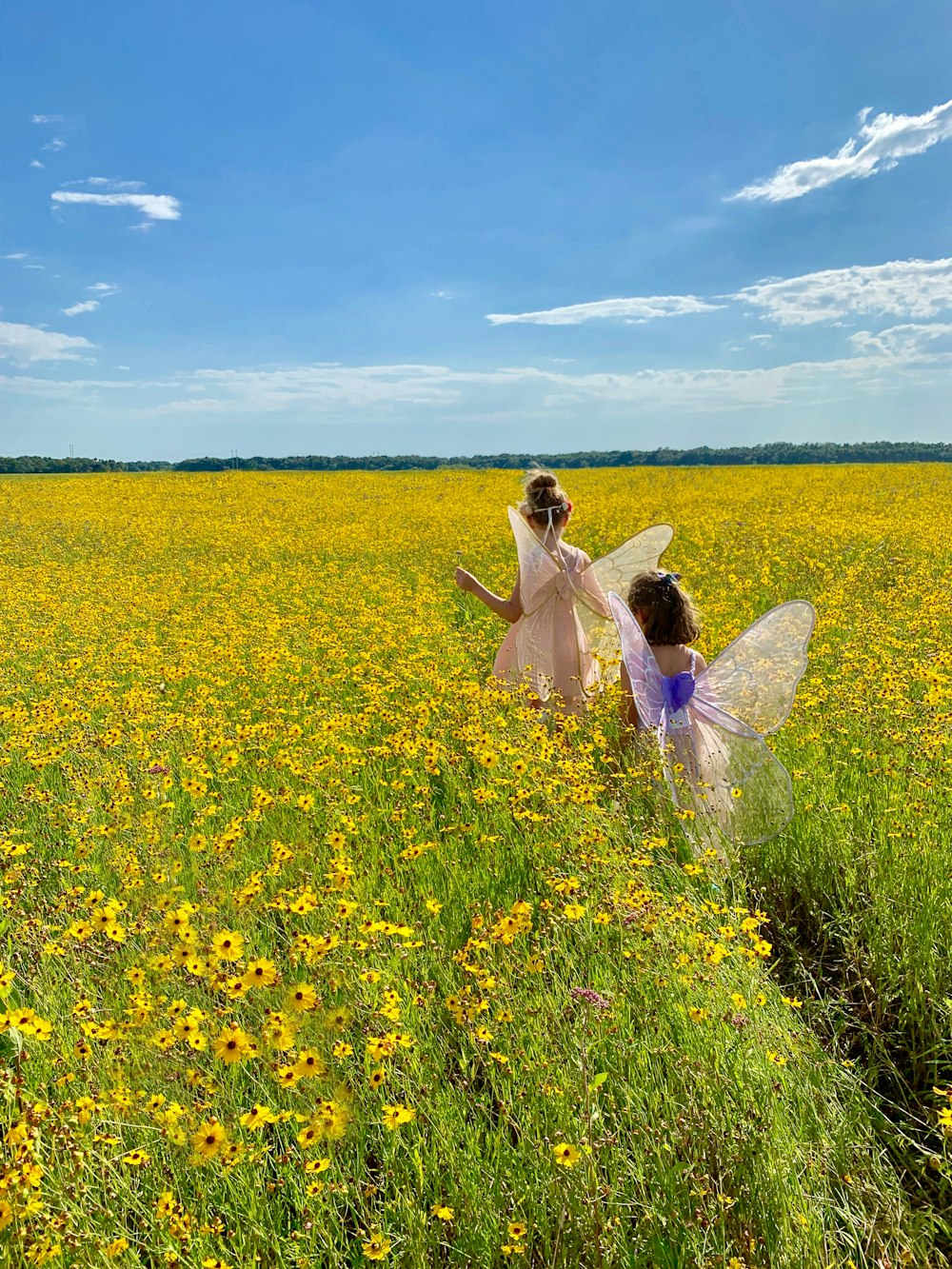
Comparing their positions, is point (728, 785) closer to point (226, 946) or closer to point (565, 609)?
point (565, 609)

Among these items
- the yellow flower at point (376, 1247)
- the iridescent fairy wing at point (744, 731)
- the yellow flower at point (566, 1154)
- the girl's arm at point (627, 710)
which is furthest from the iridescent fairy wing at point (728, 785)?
the yellow flower at point (376, 1247)

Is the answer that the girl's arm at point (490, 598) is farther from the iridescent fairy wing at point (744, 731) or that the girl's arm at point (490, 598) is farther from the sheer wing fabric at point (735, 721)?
the iridescent fairy wing at point (744, 731)

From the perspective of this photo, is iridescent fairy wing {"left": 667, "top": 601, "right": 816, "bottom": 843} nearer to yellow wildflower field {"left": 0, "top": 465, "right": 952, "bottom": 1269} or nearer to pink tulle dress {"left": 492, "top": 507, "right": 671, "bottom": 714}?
yellow wildflower field {"left": 0, "top": 465, "right": 952, "bottom": 1269}

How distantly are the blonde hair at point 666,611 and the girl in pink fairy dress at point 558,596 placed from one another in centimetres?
97

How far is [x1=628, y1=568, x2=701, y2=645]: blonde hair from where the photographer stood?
3.58 meters

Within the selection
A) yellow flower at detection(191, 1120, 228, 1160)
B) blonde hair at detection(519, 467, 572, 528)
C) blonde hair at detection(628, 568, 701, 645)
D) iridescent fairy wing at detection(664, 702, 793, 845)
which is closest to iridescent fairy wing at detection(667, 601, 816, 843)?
iridescent fairy wing at detection(664, 702, 793, 845)

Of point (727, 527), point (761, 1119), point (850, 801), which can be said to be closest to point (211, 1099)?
point (761, 1119)

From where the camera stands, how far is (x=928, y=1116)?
2.09 metres

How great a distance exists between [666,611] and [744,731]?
27.6 inches

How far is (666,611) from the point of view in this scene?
11.8 ft

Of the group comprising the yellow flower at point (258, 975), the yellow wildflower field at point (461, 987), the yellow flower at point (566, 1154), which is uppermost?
the yellow flower at point (258, 975)

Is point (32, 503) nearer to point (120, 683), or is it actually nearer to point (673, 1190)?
point (120, 683)

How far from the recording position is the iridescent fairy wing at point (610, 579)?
4723 millimetres

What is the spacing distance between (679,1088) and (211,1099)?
3.84 feet
